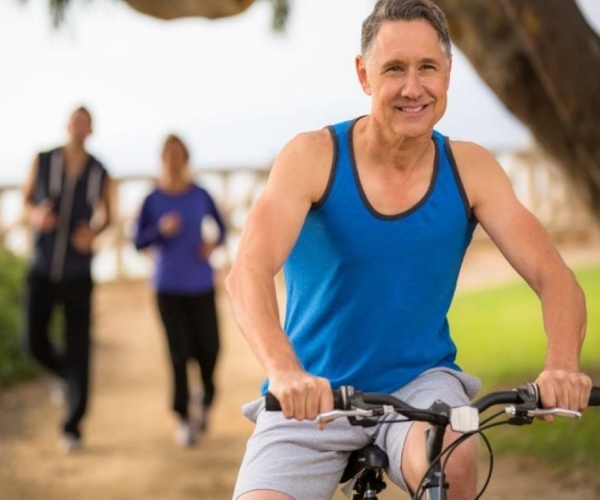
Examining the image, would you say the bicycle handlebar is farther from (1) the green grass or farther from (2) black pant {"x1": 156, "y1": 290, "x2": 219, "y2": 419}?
(2) black pant {"x1": 156, "y1": 290, "x2": 219, "y2": 419}

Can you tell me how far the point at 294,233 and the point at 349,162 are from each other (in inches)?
8.9

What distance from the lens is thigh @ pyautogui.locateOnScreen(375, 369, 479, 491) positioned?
3.37m

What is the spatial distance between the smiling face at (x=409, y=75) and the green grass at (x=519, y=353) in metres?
5.43

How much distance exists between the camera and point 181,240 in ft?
31.9

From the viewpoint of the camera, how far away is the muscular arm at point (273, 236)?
3.28 m

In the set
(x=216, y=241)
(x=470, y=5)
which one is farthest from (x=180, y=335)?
(x=470, y=5)

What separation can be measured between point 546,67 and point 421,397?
5552 mm

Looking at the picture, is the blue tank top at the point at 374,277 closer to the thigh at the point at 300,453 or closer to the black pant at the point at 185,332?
the thigh at the point at 300,453

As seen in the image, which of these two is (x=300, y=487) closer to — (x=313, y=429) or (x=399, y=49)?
(x=313, y=429)

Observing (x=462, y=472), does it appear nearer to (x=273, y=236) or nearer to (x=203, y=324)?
(x=273, y=236)

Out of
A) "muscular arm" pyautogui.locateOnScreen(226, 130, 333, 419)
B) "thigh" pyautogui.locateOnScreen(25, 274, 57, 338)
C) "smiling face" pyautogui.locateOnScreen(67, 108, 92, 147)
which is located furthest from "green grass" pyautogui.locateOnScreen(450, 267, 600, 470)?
"muscular arm" pyautogui.locateOnScreen(226, 130, 333, 419)

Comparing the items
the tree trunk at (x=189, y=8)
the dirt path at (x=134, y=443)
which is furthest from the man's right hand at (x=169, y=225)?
the tree trunk at (x=189, y=8)

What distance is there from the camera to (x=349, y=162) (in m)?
3.50

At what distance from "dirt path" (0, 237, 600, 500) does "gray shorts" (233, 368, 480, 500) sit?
15.2ft
